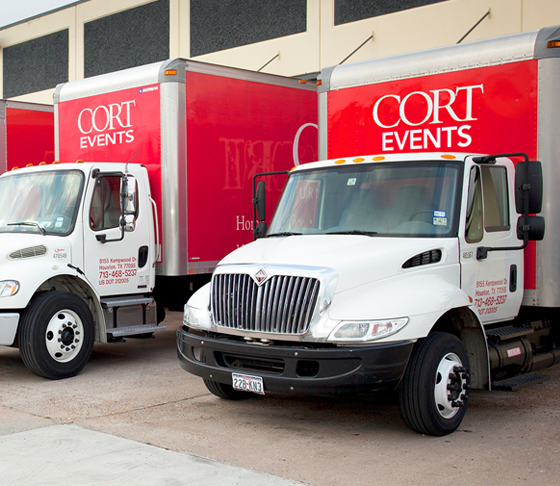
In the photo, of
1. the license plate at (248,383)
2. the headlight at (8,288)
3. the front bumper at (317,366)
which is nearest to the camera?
the front bumper at (317,366)

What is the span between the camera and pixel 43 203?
29.5ft

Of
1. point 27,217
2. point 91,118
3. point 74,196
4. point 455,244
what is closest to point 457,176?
point 455,244

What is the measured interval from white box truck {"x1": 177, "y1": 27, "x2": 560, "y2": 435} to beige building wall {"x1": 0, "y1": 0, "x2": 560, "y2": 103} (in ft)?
A: 21.5

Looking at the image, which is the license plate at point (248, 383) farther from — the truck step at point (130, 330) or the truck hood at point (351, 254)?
the truck step at point (130, 330)

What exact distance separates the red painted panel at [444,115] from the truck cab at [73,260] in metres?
2.67

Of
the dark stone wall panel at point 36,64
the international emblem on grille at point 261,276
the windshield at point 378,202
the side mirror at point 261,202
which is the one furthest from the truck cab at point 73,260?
the dark stone wall panel at point 36,64

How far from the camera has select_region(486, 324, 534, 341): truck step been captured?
700cm

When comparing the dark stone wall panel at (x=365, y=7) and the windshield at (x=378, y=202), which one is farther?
the dark stone wall panel at (x=365, y=7)

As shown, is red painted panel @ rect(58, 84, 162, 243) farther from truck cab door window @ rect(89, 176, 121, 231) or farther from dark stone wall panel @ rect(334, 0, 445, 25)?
dark stone wall panel @ rect(334, 0, 445, 25)

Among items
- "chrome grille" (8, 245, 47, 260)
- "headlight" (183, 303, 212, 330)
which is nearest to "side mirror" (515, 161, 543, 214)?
"headlight" (183, 303, 212, 330)

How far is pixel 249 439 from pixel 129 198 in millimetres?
3691

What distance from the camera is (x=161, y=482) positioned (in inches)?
195

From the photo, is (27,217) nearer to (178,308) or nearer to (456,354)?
(178,308)

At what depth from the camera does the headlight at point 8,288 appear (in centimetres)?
798
